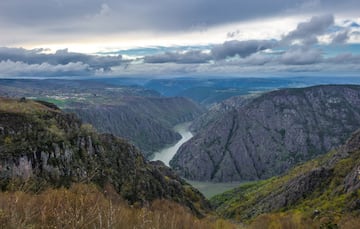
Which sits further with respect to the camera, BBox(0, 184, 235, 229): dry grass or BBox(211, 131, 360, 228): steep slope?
BBox(211, 131, 360, 228): steep slope

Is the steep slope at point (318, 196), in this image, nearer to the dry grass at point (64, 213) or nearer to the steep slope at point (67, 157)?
the steep slope at point (67, 157)

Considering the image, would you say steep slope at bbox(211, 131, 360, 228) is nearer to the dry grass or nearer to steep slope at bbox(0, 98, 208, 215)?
steep slope at bbox(0, 98, 208, 215)

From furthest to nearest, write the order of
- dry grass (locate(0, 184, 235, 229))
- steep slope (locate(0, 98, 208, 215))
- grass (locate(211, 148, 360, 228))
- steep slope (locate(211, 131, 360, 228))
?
steep slope (locate(211, 131, 360, 228)) → grass (locate(211, 148, 360, 228)) → steep slope (locate(0, 98, 208, 215)) → dry grass (locate(0, 184, 235, 229))

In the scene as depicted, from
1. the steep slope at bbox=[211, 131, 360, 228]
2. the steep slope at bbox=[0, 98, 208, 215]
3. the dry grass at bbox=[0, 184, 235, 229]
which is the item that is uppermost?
the dry grass at bbox=[0, 184, 235, 229]

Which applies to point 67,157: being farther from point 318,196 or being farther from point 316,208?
point 318,196

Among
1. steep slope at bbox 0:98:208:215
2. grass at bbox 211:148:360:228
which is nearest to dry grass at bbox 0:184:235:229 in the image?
grass at bbox 211:148:360:228

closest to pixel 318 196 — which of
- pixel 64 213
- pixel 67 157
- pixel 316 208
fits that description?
pixel 316 208

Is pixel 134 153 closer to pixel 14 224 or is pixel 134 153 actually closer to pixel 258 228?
pixel 258 228

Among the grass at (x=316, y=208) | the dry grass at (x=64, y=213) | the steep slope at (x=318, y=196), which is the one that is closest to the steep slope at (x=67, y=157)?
the grass at (x=316, y=208)
